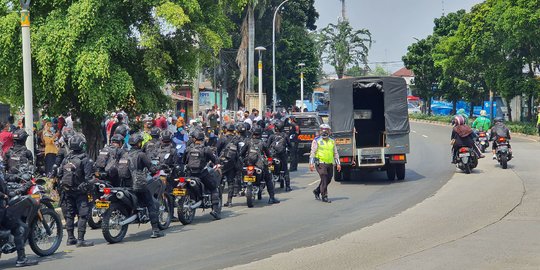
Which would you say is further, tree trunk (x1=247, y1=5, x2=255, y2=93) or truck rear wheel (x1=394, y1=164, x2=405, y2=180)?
tree trunk (x1=247, y1=5, x2=255, y2=93)

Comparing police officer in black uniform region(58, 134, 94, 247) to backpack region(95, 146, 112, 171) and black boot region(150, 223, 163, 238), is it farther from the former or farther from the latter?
black boot region(150, 223, 163, 238)

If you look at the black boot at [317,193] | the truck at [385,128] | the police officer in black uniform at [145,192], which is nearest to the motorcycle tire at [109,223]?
the police officer in black uniform at [145,192]

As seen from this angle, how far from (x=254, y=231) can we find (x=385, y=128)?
9.64 metres

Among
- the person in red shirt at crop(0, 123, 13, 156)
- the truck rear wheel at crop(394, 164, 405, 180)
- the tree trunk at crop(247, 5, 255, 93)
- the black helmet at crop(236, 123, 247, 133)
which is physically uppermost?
the tree trunk at crop(247, 5, 255, 93)

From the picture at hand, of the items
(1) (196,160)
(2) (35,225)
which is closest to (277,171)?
(1) (196,160)

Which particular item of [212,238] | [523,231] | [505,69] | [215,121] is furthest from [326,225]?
[505,69]

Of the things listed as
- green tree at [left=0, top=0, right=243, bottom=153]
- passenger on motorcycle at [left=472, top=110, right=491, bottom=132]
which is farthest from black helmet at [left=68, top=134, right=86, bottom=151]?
passenger on motorcycle at [left=472, top=110, right=491, bottom=132]

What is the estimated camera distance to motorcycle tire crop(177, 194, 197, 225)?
45.8 ft

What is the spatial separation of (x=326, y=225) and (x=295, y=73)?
1977 inches

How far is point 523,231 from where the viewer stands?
40.8 ft

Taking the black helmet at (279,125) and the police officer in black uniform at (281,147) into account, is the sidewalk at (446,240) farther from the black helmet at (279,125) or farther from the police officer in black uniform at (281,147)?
the black helmet at (279,125)

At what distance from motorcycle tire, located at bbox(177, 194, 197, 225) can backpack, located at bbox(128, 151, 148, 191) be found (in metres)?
1.48

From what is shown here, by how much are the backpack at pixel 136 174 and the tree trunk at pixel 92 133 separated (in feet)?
29.2

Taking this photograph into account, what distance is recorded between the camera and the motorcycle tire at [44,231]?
1093 centimetres
